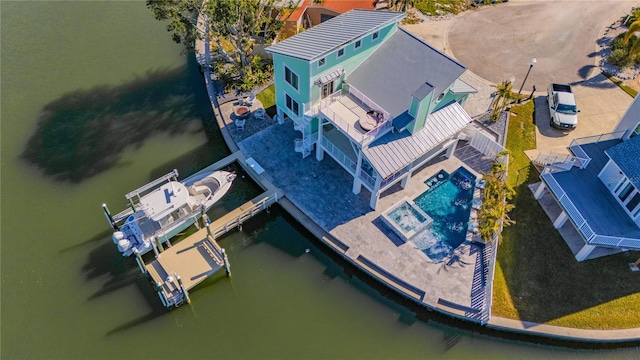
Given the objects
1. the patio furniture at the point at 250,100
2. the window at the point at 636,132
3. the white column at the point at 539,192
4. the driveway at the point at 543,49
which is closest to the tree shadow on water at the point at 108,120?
the patio furniture at the point at 250,100

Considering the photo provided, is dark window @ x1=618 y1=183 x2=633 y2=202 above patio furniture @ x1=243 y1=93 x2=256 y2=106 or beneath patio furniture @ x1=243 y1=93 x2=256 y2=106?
above

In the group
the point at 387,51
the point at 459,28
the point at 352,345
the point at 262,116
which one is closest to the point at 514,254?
the point at 352,345

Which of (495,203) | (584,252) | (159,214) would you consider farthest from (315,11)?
(584,252)

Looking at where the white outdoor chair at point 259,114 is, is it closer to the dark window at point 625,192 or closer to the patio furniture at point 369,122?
the patio furniture at point 369,122

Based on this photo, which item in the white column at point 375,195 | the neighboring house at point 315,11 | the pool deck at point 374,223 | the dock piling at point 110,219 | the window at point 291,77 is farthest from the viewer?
the neighboring house at point 315,11

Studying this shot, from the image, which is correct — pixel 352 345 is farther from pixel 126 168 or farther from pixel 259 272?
pixel 126 168

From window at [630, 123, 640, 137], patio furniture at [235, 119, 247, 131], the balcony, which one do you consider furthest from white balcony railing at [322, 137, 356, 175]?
window at [630, 123, 640, 137]

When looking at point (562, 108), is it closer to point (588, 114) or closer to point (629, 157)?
point (588, 114)

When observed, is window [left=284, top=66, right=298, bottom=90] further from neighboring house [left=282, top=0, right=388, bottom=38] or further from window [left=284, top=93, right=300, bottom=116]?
neighboring house [left=282, top=0, right=388, bottom=38]
